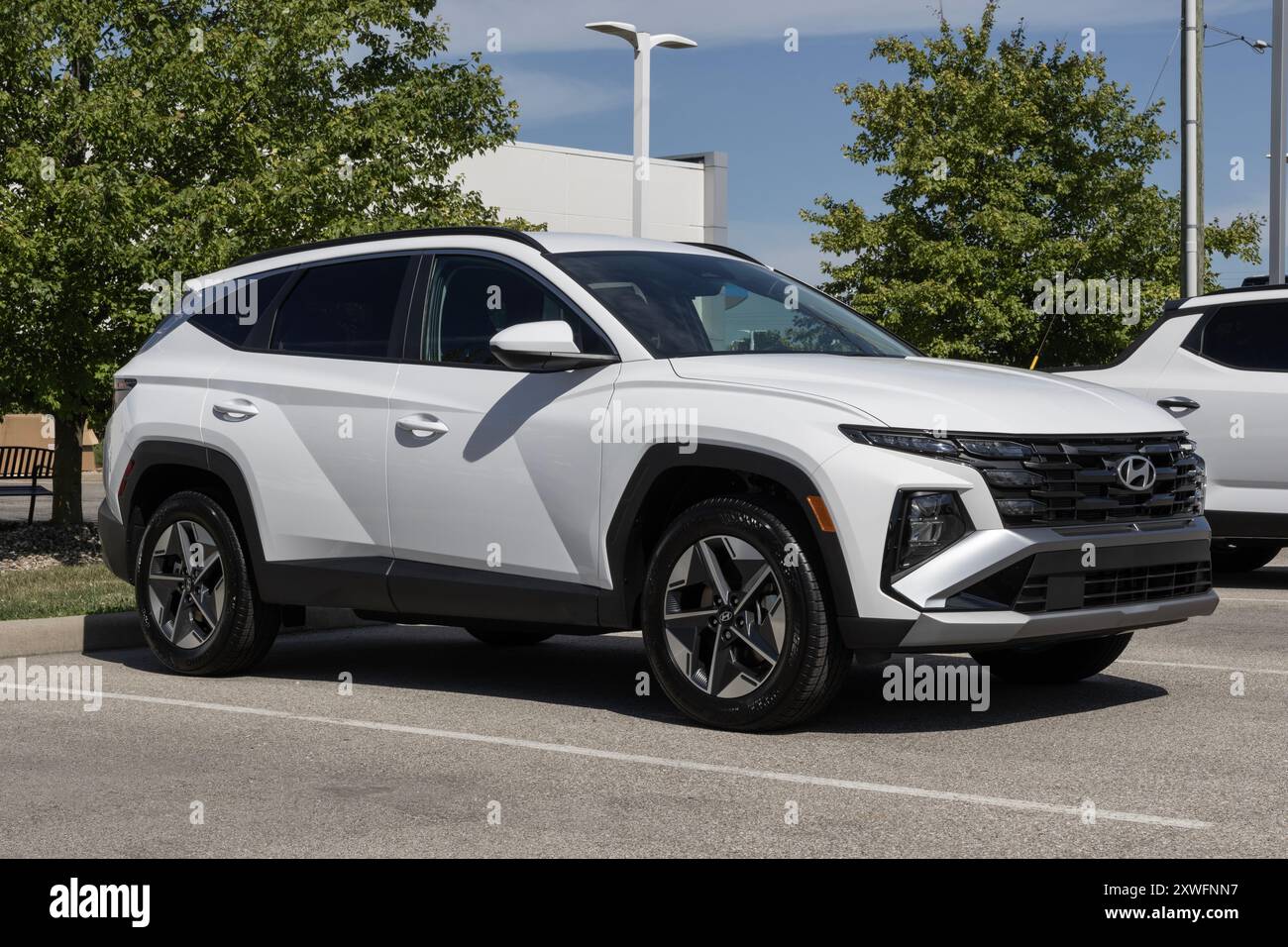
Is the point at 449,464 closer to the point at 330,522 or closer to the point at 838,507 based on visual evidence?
the point at 330,522

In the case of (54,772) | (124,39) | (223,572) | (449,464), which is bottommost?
(54,772)

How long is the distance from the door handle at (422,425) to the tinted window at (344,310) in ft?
1.47

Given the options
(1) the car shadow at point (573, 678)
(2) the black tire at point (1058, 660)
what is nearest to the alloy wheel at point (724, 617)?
(1) the car shadow at point (573, 678)

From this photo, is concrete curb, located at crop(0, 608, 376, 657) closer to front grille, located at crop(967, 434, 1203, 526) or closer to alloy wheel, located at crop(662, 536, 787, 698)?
alloy wheel, located at crop(662, 536, 787, 698)

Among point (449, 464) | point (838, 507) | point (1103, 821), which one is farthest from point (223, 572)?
point (1103, 821)

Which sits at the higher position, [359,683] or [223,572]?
[223,572]

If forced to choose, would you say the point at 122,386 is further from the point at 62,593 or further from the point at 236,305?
the point at 62,593

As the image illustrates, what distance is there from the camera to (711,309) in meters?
7.39

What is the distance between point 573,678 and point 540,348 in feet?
6.81

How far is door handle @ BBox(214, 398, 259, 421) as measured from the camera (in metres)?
8.20

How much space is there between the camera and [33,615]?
9.96 meters

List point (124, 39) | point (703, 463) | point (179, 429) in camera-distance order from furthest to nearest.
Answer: point (124, 39), point (179, 429), point (703, 463)

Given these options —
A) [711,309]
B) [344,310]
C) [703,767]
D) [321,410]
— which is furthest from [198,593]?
[703,767]

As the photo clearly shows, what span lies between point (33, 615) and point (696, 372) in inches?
196
